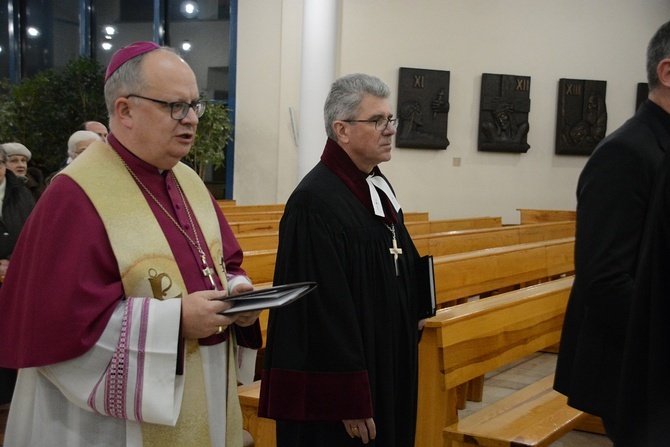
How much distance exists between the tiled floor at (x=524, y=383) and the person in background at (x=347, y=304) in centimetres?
184

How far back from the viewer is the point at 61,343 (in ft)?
5.27

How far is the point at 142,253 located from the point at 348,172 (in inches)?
32.9

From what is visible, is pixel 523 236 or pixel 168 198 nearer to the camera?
pixel 168 198

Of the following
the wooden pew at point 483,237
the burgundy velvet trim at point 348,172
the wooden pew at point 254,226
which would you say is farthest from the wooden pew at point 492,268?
the wooden pew at point 254,226

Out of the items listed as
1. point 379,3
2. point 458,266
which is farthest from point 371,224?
point 379,3

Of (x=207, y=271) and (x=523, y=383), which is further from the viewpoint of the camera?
(x=523, y=383)

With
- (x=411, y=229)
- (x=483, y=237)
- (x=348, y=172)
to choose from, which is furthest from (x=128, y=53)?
(x=411, y=229)

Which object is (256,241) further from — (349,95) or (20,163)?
(349,95)

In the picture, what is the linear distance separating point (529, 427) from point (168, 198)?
1.74 metres

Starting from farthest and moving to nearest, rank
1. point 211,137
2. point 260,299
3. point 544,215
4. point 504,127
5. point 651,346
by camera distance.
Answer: point 504,127, point 211,137, point 544,215, point 260,299, point 651,346

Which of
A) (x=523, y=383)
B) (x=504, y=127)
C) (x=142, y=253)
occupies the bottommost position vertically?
(x=523, y=383)

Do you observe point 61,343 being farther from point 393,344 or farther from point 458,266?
point 458,266

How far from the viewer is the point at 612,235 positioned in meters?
1.81

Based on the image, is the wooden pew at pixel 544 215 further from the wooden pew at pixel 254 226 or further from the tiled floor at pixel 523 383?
the tiled floor at pixel 523 383
